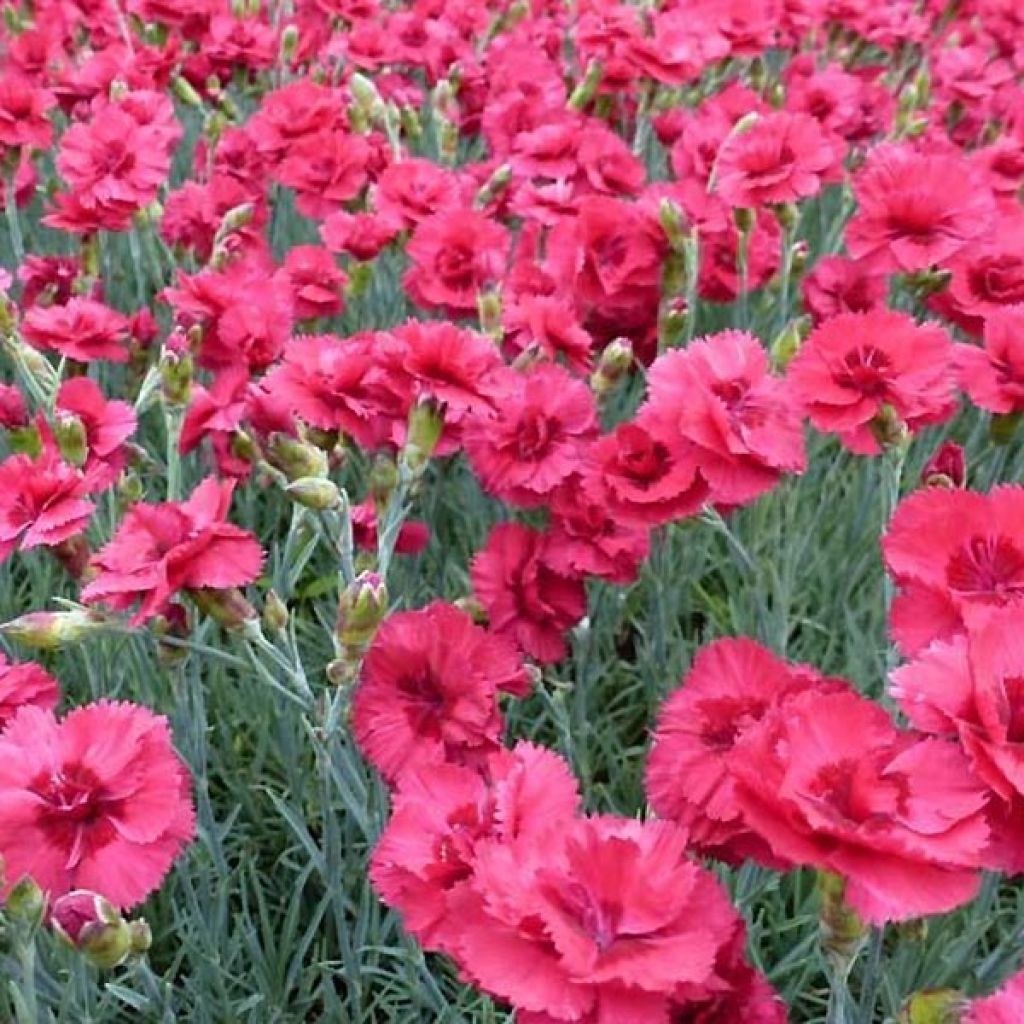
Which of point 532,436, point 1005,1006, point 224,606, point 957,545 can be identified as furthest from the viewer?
point 532,436

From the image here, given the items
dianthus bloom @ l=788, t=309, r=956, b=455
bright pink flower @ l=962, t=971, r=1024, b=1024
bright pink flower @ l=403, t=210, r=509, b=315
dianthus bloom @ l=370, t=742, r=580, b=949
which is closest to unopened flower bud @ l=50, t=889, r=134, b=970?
dianthus bloom @ l=370, t=742, r=580, b=949

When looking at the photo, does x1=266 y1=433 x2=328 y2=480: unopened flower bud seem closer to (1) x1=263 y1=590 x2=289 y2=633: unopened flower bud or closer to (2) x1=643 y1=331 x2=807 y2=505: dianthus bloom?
(1) x1=263 y1=590 x2=289 y2=633: unopened flower bud

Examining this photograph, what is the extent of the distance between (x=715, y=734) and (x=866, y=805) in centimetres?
17

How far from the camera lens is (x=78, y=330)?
146cm

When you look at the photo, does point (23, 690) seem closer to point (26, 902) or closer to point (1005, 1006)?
point (26, 902)

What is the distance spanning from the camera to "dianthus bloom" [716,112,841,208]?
158 cm

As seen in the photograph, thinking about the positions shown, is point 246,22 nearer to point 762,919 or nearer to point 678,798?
point 762,919

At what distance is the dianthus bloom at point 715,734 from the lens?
77cm

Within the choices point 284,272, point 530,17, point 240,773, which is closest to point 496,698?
point 240,773

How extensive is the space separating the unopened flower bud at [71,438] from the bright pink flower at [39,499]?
0.43 ft

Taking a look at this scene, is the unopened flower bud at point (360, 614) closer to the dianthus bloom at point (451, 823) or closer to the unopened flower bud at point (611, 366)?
the dianthus bloom at point (451, 823)

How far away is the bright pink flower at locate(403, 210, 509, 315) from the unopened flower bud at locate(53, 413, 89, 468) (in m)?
0.47

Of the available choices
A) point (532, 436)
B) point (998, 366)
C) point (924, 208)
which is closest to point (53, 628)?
point (532, 436)

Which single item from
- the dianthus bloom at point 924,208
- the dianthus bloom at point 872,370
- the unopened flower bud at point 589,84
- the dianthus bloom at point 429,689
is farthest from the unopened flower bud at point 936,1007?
the unopened flower bud at point 589,84
